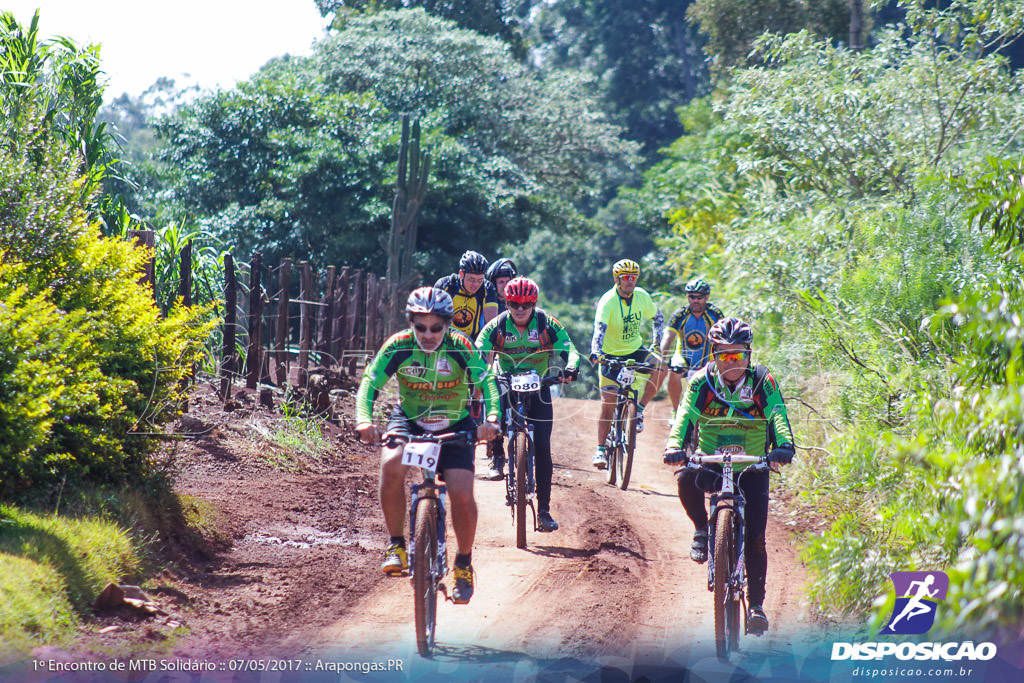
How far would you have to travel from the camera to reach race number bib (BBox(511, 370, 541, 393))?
8.41 m

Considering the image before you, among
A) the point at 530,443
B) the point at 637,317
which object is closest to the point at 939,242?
the point at 637,317

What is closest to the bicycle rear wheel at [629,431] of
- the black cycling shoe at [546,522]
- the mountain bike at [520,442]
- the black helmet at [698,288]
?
the black helmet at [698,288]

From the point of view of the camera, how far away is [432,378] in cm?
624

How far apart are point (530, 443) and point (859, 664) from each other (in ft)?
11.5

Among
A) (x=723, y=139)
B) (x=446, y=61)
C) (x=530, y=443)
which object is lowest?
(x=530, y=443)

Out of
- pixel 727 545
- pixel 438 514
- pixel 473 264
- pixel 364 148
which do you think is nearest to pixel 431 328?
pixel 438 514

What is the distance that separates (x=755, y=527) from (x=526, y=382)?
2.73 meters

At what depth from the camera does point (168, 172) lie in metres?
27.2

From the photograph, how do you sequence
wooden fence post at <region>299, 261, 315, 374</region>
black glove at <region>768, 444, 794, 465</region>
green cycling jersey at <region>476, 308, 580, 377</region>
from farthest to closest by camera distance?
wooden fence post at <region>299, 261, 315, 374</region> < green cycling jersey at <region>476, 308, 580, 377</region> < black glove at <region>768, 444, 794, 465</region>

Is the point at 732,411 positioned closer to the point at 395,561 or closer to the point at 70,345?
the point at 395,561

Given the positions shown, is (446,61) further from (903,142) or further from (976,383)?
(976,383)

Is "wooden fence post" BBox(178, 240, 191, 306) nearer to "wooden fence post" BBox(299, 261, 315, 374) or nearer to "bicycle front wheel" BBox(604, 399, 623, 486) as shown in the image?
"wooden fence post" BBox(299, 261, 315, 374)

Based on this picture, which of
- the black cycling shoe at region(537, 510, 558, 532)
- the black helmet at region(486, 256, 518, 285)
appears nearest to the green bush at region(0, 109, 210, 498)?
the black cycling shoe at region(537, 510, 558, 532)

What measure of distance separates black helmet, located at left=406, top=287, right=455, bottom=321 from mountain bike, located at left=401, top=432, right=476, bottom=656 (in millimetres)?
773
